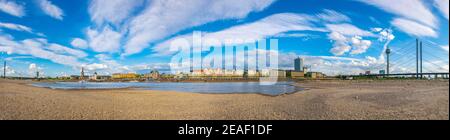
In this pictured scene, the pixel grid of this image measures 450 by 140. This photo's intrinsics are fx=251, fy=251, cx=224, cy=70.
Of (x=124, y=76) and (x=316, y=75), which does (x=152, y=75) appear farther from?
(x=316, y=75)

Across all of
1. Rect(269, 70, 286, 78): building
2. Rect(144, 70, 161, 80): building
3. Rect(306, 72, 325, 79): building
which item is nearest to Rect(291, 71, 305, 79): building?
Rect(306, 72, 325, 79): building

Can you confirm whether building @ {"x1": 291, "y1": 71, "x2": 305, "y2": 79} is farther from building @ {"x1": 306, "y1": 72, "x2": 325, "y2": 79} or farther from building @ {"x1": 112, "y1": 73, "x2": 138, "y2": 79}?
building @ {"x1": 112, "y1": 73, "x2": 138, "y2": 79}

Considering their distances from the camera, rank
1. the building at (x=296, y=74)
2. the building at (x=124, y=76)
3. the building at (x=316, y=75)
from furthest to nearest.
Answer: the building at (x=124, y=76) < the building at (x=316, y=75) < the building at (x=296, y=74)

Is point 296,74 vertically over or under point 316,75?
over

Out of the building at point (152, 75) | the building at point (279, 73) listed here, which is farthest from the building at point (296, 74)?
the building at point (152, 75)

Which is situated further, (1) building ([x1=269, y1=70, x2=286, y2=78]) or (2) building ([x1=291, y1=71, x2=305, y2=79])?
(2) building ([x1=291, y1=71, x2=305, y2=79])

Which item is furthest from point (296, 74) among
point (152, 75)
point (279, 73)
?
point (152, 75)

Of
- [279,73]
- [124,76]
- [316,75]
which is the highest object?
[279,73]

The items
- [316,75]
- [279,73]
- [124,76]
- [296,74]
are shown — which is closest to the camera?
[279,73]

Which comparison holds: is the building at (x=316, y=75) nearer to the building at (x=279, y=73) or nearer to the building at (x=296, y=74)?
the building at (x=296, y=74)

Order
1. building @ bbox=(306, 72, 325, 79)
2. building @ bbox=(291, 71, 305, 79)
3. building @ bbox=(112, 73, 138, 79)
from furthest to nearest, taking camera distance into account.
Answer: building @ bbox=(112, 73, 138, 79) → building @ bbox=(306, 72, 325, 79) → building @ bbox=(291, 71, 305, 79)

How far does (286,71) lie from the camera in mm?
155750
